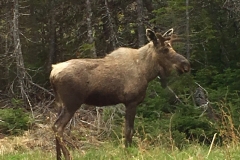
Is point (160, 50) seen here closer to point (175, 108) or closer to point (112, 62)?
point (112, 62)

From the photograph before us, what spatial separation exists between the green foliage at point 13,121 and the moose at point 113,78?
5.83 m

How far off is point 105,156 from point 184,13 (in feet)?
24.2

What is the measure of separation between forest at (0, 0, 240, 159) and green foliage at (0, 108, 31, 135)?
0.03 m

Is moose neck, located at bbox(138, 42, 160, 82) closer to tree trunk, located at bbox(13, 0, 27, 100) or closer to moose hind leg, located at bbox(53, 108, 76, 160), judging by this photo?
moose hind leg, located at bbox(53, 108, 76, 160)

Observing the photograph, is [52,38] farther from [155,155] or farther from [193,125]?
[155,155]

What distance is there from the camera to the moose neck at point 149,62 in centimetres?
975

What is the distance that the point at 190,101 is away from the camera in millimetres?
14648

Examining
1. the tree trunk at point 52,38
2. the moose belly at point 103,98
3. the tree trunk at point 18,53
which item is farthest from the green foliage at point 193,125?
the tree trunk at point 52,38

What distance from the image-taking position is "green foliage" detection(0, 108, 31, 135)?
48.0 feet

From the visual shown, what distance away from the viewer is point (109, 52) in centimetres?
1773

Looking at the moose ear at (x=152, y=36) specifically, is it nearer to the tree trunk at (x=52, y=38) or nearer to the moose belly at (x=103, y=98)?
the moose belly at (x=103, y=98)

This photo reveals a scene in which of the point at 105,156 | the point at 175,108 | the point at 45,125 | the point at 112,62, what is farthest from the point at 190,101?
the point at 105,156

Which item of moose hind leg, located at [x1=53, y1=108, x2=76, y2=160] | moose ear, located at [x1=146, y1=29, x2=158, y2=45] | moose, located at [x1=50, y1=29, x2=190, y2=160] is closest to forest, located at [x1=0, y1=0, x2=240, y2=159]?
moose, located at [x1=50, y1=29, x2=190, y2=160]

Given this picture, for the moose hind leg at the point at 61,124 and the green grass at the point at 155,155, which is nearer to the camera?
the green grass at the point at 155,155
